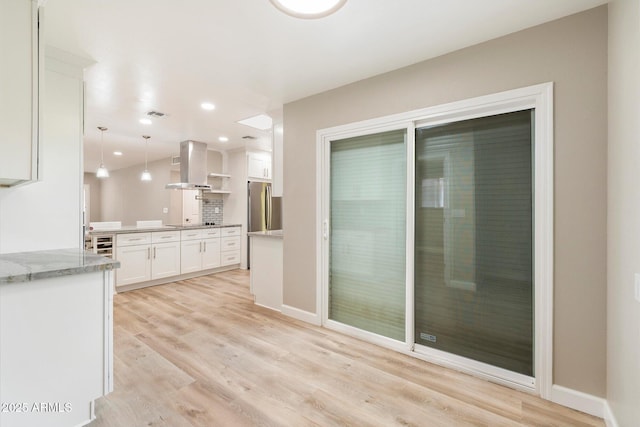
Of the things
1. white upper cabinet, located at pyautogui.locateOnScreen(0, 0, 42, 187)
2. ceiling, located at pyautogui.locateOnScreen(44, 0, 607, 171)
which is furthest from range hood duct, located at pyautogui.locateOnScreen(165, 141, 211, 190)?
white upper cabinet, located at pyautogui.locateOnScreen(0, 0, 42, 187)

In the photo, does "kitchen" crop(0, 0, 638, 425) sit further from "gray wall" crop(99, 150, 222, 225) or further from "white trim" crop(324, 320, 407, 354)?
"gray wall" crop(99, 150, 222, 225)

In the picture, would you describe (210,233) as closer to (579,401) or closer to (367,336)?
(367,336)

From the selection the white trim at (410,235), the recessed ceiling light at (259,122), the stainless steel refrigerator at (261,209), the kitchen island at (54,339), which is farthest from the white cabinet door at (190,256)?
the white trim at (410,235)

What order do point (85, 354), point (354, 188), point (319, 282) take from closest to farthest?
point (85, 354) → point (354, 188) → point (319, 282)

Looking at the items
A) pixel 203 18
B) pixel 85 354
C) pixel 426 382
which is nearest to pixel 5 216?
pixel 85 354

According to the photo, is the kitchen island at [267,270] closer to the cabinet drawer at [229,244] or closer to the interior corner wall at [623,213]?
the cabinet drawer at [229,244]

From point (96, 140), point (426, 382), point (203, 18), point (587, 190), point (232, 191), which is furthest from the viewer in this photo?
point (232, 191)

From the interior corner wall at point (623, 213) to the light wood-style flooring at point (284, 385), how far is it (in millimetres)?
435

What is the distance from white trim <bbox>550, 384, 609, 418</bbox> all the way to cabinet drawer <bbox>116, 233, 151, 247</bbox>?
503 cm

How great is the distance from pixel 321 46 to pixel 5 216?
2.62 m

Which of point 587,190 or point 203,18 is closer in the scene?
point 587,190

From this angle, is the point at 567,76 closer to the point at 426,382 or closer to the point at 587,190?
the point at 587,190

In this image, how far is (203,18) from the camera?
1.93m

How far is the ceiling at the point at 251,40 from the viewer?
1832mm
